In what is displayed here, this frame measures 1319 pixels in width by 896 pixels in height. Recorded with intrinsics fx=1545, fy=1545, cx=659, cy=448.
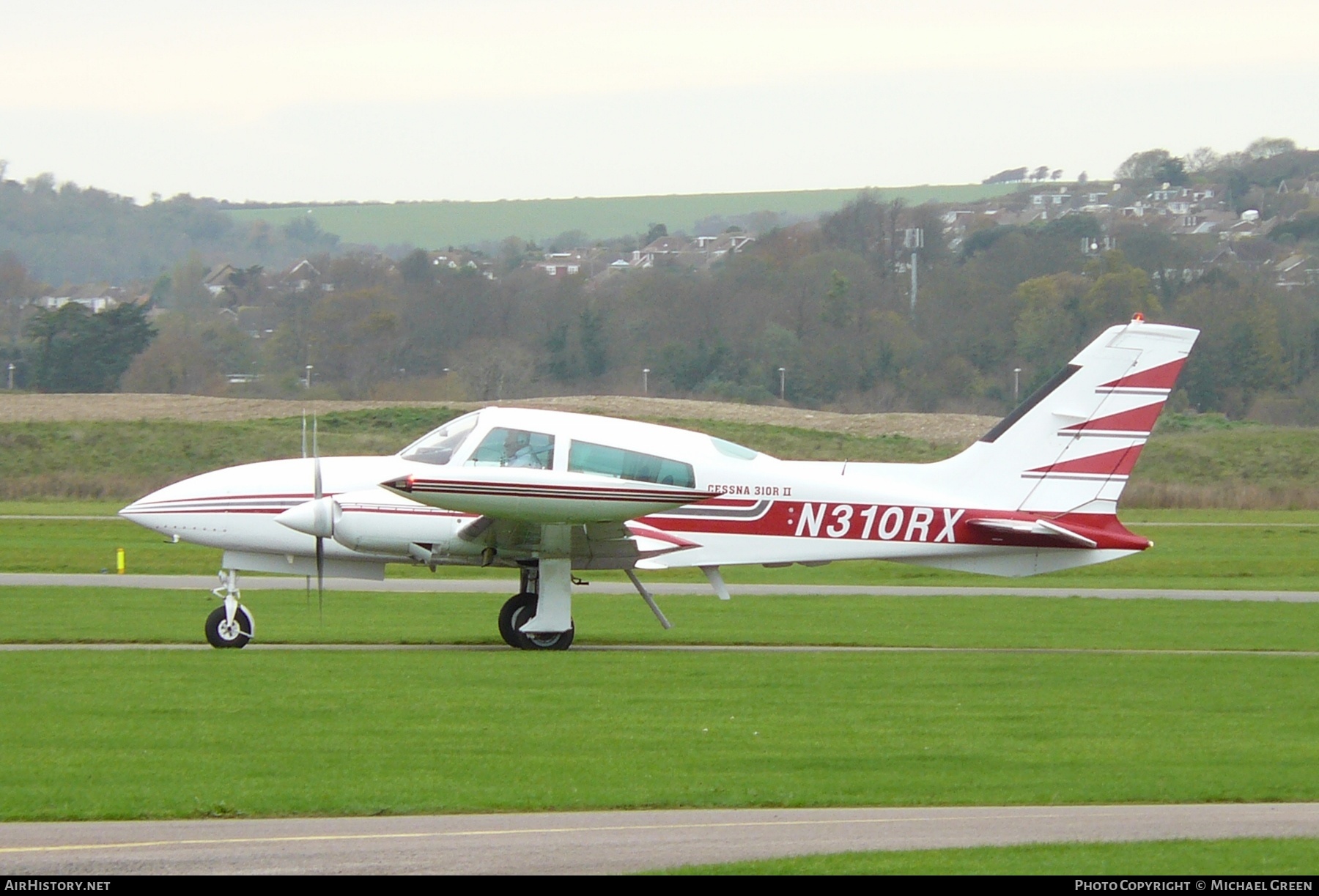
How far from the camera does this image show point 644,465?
16.3m

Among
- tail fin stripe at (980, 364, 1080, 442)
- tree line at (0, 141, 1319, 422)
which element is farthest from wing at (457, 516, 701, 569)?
tree line at (0, 141, 1319, 422)

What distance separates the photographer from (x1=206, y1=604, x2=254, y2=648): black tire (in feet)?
54.3

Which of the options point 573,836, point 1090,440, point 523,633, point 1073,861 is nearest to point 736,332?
point 1090,440

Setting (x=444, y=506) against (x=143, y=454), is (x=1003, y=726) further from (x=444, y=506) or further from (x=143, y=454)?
(x=143, y=454)

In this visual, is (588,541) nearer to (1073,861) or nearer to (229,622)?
(229,622)

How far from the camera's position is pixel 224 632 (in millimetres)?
16625

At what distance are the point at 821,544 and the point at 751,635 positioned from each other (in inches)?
88.4

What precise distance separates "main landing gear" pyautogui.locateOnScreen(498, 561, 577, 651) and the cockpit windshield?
1.78 meters

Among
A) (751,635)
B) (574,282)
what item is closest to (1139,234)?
(574,282)

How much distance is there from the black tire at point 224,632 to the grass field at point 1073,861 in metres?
10.0

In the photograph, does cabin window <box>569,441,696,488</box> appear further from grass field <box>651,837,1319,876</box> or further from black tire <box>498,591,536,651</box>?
grass field <box>651,837,1319,876</box>

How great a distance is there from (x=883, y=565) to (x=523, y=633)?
14.9m

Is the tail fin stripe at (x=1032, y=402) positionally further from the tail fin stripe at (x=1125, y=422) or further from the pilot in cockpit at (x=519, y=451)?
the pilot in cockpit at (x=519, y=451)
